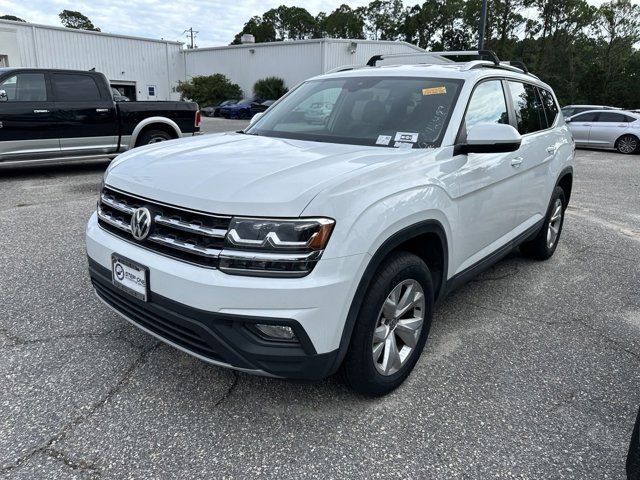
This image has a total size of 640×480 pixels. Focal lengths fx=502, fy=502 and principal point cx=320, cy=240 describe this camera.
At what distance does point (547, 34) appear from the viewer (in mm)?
50625

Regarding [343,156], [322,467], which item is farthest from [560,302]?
[322,467]

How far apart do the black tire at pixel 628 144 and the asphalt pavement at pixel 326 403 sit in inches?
593

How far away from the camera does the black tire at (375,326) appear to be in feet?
7.80

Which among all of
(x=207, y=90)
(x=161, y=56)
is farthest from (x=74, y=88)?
(x=207, y=90)

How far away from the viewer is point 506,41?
5181 centimetres

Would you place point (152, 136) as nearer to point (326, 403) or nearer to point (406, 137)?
point (406, 137)

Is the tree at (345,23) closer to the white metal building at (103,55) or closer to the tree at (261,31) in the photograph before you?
the tree at (261,31)

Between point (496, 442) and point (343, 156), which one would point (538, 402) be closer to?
point (496, 442)

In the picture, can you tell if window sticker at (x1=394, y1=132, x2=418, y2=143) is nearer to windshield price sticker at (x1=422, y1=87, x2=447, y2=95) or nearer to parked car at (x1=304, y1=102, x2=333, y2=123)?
windshield price sticker at (x1=422, y1=87, x2=447, y2=95)

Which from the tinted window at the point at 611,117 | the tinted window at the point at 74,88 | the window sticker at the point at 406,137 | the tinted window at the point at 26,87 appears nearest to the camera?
the window sticker at the point at 406,137

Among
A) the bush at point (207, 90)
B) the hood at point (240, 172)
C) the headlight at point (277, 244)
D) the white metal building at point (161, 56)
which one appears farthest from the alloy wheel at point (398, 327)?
the bush at point (207, 90)

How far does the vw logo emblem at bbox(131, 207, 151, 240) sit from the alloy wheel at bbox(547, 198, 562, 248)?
3.95 meters

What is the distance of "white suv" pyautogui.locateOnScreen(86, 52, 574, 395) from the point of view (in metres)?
2.14

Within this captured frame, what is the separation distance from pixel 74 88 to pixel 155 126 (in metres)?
1.52
